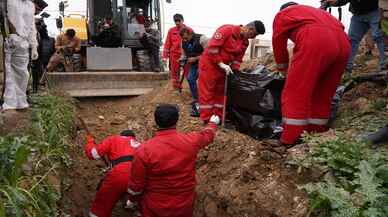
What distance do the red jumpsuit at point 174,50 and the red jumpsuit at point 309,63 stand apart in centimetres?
503

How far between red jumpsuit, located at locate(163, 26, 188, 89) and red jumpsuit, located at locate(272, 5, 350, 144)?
503cm

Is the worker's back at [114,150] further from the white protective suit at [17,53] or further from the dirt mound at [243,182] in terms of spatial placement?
the white protective suit at [17,53]

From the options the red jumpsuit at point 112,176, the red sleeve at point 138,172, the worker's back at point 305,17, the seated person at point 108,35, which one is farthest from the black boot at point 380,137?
the seated person at point 108,35

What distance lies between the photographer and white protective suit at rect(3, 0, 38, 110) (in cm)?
526

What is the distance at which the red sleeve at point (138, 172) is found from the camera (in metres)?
3.52

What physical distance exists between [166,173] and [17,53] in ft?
Result: 10.1

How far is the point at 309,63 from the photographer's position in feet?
13.3

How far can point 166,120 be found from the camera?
11.7 feet

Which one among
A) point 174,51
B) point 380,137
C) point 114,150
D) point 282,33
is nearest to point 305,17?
point 282,33

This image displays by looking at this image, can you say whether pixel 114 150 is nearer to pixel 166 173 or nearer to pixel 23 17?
pixel 166 173

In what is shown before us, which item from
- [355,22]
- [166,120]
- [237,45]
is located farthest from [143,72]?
[166,120]

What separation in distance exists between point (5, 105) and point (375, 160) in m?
4.47

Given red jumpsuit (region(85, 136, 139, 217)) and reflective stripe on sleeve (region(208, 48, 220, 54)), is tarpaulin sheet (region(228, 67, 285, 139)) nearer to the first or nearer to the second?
reflective stripe on sleeve (region(208, 48, 220, 54))

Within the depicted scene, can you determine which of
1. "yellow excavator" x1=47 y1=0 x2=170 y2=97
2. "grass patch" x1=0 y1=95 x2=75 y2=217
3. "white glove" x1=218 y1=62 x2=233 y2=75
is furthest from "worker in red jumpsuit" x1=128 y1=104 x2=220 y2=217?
"yellow excavator" x1=47 y1=0 x2=170 y2=97
